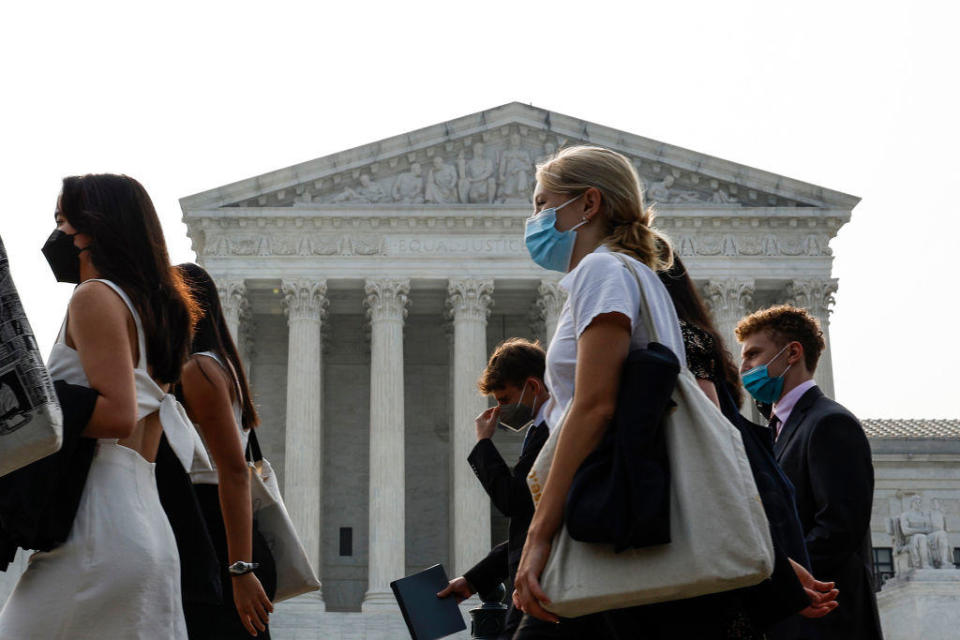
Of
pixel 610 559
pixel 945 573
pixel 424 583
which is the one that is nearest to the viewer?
pixel 610 559

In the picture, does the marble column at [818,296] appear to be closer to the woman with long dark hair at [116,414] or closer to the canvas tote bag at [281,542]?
the canvas tote bag at [281,542]

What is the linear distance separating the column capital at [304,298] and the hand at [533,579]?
38.4 metres

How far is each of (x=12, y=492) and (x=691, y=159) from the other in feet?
134

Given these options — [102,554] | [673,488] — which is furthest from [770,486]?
[102,554]

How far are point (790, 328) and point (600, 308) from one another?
11.7 ft

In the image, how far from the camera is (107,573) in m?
4.84

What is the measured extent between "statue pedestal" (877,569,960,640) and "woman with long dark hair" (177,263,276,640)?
23.9 metres

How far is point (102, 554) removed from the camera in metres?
4.86

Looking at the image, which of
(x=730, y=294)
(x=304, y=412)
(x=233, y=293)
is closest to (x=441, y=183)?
(x=233, y=293)

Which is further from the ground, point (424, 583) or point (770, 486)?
point (770, 486)

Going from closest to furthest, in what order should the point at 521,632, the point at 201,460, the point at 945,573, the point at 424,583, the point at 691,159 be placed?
the point at 521,632
the point at 201,460
the point at 424,583
the point at 945,573
the point at 691,159

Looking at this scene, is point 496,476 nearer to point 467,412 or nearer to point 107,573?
point 107,573

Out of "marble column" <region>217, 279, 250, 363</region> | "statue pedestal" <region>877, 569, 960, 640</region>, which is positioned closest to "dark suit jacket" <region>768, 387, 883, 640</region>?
"statue pedestal" <region>877, 569, 960, 640</region>

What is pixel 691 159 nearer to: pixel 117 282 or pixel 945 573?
pixel 945 573
